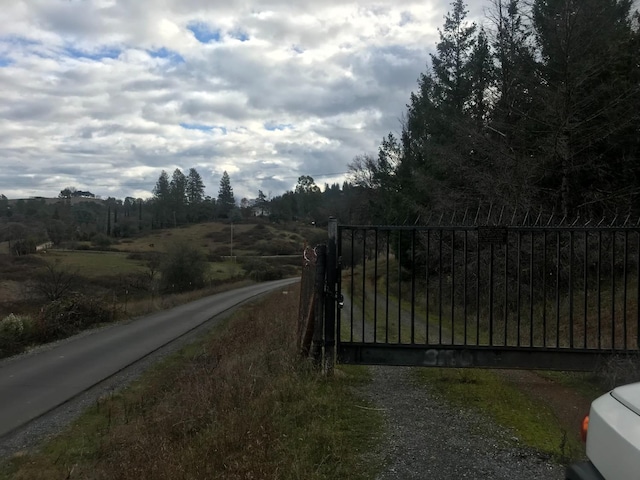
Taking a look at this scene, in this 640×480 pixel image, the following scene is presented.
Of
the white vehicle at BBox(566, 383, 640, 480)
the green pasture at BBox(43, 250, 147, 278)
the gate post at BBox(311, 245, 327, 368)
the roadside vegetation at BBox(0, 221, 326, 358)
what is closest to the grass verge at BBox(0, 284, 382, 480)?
the gate post at BBox(311, 245, 327, 368)

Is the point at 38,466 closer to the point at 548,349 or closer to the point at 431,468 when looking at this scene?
the point at 431,468

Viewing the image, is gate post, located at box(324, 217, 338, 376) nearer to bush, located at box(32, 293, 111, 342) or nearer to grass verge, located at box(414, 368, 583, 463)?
grass verge, located at box(414, 368, 583, 463)

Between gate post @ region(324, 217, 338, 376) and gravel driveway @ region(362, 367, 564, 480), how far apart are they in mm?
766

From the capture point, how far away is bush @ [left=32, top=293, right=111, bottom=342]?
1689 cm

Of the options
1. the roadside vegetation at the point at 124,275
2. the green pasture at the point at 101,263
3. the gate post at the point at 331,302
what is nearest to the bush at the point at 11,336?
the roadside vegetation at the point at 124,275

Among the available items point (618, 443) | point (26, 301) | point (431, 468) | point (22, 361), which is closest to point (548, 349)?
point (431, 468)

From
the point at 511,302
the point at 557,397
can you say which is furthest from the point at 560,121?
the point at 557,397

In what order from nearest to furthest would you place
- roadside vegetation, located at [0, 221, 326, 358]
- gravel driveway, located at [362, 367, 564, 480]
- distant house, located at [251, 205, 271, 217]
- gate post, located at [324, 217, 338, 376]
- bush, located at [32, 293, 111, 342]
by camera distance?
1. gravel driveway, located at [362, 367, 564, 480]
2. gate post, located at [324, 217, 338, 376]
3. bush, located at [32, 293, 111, 342]
4. roadside vegetation, located at [0, 221, 326, 358]
5. distant house, located at [251, 205, 271, 217]

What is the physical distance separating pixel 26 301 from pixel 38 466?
2695 cm

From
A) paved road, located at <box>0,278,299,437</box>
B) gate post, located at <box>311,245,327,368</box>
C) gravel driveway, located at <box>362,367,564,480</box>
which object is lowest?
paved road, located at <box>0,278,299,437</box>

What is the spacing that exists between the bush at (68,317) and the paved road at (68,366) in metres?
0.76

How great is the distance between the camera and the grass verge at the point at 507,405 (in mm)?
4793

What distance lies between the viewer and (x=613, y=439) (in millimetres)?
2229

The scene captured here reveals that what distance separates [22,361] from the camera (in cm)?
1355
